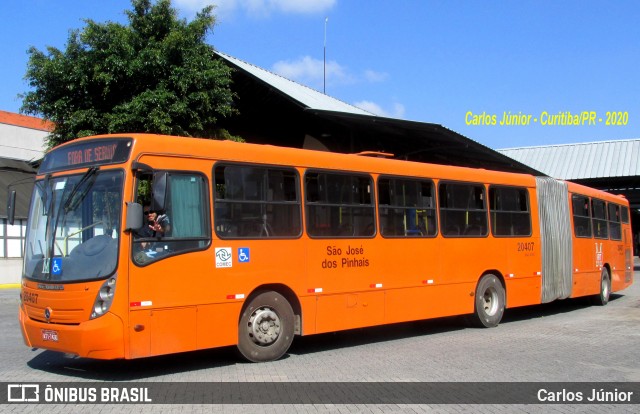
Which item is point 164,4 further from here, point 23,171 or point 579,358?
point 23,171

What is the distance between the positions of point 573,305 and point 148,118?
40.7 feet

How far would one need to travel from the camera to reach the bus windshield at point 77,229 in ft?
24.8

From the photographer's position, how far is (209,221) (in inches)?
328

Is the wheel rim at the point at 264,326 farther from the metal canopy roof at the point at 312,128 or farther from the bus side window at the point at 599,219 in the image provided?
the bus side window at the point at 599,219

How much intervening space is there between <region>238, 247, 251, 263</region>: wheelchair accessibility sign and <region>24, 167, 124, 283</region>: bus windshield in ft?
5.54

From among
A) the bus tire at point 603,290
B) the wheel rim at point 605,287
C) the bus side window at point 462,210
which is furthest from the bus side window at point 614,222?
the bus side window at point 462,210

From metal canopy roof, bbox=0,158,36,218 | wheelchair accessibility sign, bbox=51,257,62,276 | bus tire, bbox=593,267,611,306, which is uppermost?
metal canopy roof, bbox=0,158,36,218

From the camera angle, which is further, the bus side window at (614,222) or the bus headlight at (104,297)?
the bus side window at (614,222)

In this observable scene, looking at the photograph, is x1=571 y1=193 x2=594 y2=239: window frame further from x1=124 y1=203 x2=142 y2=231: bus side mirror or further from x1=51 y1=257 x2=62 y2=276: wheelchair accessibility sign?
x1=51 y1=257 x2=62 y2=276: wheelchair accessibility sign

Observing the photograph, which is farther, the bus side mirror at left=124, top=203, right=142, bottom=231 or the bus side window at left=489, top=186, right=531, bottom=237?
the bus side window at left=489, top=186, right=531, bottom=237

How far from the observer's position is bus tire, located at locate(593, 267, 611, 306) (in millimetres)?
17469

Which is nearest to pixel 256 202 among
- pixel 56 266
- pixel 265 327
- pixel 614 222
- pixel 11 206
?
pixel 265 327

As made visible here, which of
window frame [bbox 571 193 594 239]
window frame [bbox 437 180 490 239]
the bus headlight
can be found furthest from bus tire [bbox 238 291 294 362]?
window frame [bbox 571 193 594 239]

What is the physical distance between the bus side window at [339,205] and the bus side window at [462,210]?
2.05m
